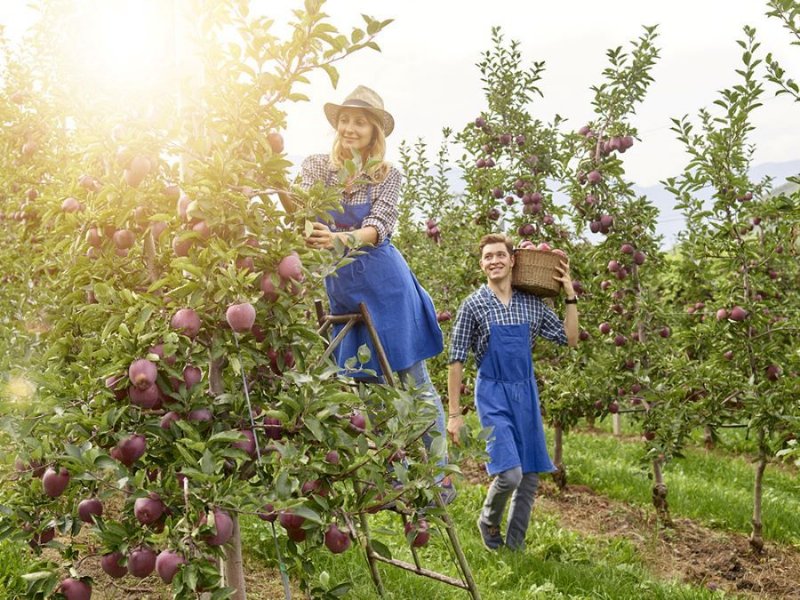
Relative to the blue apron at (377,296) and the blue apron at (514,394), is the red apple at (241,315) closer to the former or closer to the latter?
the blue apron at (377,296)

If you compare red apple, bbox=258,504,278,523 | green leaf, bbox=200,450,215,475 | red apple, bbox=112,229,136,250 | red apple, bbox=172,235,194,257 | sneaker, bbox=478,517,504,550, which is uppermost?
red apple, bbox=112,229,136,250

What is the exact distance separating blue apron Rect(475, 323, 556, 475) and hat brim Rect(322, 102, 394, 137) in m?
1.35

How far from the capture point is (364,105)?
2.93m

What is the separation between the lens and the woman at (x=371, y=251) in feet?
9.66

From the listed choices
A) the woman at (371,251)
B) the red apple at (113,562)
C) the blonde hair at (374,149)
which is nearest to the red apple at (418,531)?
the woman at (371,251)

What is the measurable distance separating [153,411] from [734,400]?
3.58 meters

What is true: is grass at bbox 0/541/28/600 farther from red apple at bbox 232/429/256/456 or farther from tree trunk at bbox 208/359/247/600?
red apple at bbox 232/429/256/456

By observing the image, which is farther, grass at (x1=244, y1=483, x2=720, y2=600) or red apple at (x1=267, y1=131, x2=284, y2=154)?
grass at (x1=244, y1=483, x2=720, y2=600)

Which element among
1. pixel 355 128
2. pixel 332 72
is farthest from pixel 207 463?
pixel 355 128

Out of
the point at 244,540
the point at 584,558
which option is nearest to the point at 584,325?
the point at 584,558

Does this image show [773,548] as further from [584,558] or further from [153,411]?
[153,411]

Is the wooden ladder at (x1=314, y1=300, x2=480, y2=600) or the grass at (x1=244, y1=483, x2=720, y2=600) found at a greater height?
the wooden ladder at (x1=314, y1=300, x2=480, y2=600)

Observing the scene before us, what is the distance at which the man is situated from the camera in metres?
3.96

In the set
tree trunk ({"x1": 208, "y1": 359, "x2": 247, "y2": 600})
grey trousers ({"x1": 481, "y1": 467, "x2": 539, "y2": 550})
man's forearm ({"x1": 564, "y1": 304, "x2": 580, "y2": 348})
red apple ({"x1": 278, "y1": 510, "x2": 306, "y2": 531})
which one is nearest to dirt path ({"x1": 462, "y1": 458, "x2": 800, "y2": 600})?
grey trousers ({"x1": 481, "y1": 467, "x2": 539, "y2": 550})
